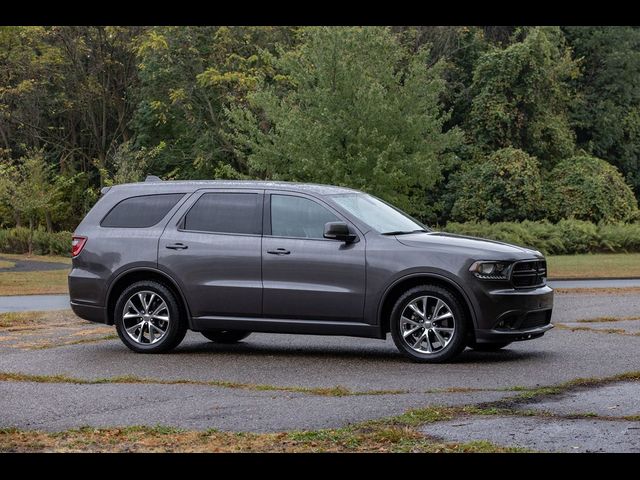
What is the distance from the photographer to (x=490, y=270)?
11984 mm

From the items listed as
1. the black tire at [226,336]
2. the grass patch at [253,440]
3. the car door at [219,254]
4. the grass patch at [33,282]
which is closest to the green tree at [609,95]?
the grass patch at [33,282]

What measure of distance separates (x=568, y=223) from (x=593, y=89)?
1158 centimetres

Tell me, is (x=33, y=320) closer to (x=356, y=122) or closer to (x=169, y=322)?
(x=169, y=322)

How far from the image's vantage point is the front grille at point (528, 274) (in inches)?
479

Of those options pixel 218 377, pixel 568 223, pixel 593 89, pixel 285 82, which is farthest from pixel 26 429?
pixel 593 89

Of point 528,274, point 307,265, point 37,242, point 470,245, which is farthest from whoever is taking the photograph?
point 37,242

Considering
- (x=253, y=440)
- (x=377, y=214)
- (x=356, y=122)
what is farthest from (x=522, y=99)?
(x=253, y=440)

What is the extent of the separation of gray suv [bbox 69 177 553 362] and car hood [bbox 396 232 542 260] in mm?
20

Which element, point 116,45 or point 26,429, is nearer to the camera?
point 26,429

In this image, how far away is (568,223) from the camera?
1602 inches

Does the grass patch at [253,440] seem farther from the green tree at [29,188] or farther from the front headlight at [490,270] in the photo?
the green tree at [29,188]

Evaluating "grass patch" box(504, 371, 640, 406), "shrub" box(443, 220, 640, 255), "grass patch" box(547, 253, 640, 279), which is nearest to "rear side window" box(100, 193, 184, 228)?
"grass patch" box(504, 371, 640, 406)

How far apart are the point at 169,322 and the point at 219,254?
90 centimetres
